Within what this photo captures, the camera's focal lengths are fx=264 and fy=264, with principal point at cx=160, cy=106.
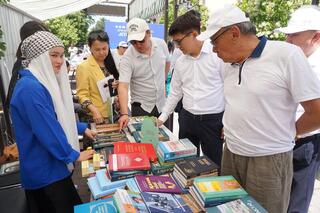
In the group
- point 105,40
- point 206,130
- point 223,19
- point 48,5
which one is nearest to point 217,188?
point 223,19

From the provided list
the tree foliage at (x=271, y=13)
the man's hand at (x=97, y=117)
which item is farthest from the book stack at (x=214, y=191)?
the tree foliage at (x=271, y=13)

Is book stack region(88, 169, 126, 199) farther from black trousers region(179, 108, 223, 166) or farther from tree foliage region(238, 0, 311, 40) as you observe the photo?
tree foliage region(238, 0, 311, 40)

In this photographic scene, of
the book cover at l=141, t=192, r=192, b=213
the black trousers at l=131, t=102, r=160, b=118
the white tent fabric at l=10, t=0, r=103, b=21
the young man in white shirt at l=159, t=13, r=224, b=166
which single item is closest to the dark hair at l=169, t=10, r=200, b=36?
the young man in white shirt at l=159, t=13, r=224, b=166

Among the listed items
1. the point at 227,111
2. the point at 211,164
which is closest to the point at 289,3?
the point at 227,111

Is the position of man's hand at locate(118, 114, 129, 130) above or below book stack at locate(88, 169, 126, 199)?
above

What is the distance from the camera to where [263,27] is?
3098 millimetres

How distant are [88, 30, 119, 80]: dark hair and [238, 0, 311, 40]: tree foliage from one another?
170cm

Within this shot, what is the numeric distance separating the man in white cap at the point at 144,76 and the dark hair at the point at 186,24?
426mm

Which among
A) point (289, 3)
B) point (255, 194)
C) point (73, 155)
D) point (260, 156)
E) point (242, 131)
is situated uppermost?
point (289, 3)

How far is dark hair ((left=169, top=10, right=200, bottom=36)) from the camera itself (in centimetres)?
188

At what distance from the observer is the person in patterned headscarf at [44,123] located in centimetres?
145

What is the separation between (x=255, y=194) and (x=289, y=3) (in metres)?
2.54

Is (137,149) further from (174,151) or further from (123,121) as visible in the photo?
(123,121)

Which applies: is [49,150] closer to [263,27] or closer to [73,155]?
[73,155]
